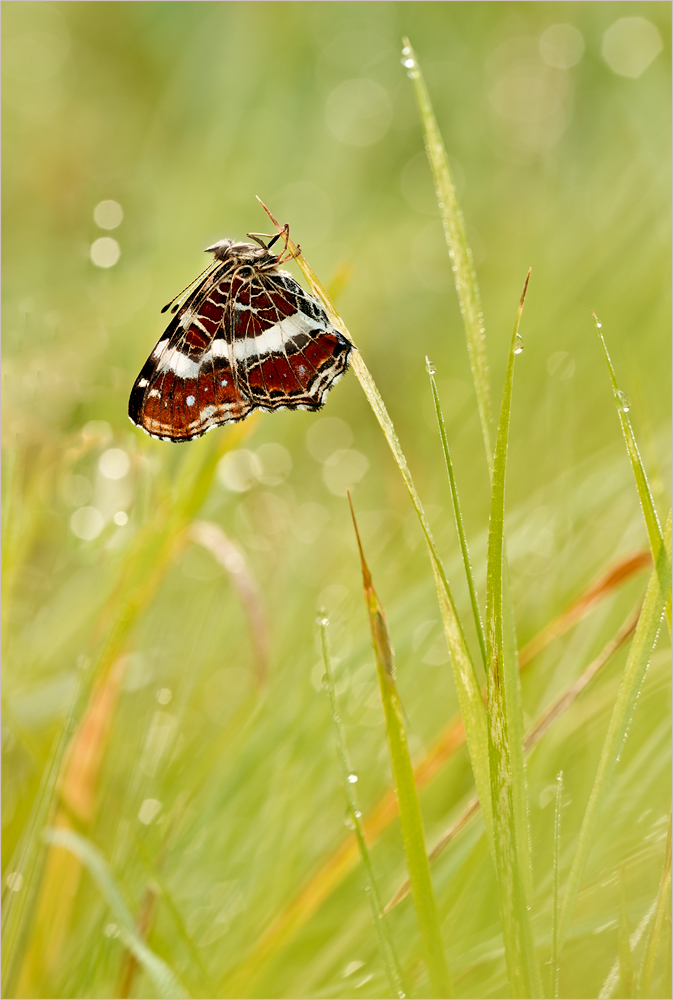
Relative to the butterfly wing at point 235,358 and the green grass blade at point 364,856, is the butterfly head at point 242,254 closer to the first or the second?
the butterfly wing at point 235,358

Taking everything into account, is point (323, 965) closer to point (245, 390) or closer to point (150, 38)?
point (245, 390)

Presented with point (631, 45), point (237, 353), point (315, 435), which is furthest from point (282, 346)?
point (631, 45)

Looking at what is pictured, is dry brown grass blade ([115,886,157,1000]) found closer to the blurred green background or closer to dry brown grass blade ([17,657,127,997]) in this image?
the blurred green background

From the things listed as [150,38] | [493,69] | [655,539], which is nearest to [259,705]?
[655,539]

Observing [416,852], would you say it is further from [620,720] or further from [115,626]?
[115,626]

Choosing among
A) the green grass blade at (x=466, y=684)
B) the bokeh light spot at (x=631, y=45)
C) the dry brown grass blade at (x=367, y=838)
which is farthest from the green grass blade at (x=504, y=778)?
the bokeh light spot at (x=631, y=45)

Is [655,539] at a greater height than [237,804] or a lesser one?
greater

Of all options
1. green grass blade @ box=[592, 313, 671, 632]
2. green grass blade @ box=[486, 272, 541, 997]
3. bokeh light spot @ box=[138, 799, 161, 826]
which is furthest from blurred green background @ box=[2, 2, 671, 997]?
green grass blade @ box=[592, 313, 671, 632]

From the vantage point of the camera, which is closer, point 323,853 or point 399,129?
point 323,853
